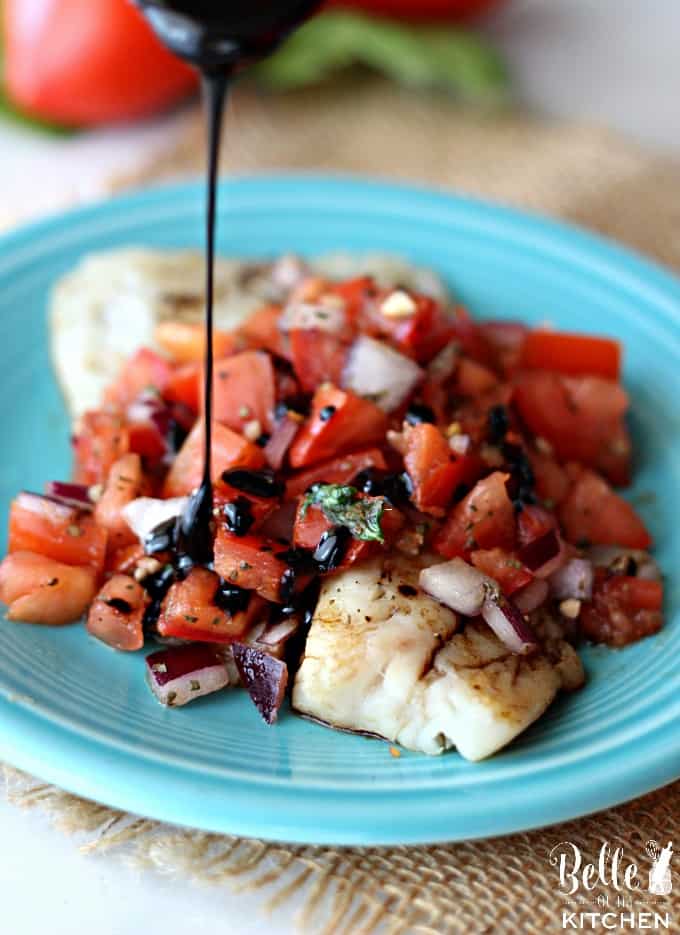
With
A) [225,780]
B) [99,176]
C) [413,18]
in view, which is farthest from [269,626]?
[413,18]

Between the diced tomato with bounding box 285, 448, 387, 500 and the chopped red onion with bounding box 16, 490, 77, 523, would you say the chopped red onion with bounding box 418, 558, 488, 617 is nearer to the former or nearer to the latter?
the diced tomato with bounding box 285, 448, 387, 500

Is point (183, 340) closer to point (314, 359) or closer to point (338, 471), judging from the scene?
point (314, 359)

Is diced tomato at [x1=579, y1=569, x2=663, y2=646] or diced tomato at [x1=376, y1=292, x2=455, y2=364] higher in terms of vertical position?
diced tomato at [x1=376, y1=292, x2=455, y2=364]

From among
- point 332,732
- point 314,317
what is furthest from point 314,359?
point 332,732

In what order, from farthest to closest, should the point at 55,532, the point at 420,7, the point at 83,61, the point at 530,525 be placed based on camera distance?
the point at 420,7 → the point at 83,61 → the point at 55,532 → the point at 530,525

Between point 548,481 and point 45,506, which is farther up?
point 548,481

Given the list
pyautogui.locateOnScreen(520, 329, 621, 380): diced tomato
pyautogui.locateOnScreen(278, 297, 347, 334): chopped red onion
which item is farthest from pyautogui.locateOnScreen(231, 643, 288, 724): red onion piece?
pyautogui.locateOnScreen(520, 329, 621, 380): diced tomato
